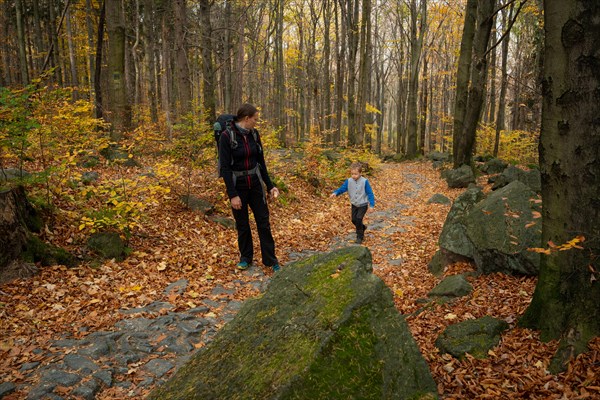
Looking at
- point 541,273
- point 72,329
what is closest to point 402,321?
point 541,273

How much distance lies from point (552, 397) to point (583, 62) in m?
2.38

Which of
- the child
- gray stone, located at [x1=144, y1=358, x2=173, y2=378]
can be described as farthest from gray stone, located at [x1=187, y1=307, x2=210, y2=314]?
the child

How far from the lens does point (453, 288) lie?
4578 mm

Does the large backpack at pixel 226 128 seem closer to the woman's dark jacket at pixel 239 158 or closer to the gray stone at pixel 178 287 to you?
the woman's dark jacket at pixel 239 158

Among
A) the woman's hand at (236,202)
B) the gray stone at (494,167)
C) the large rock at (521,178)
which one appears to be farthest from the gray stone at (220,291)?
the gray stone at (494,167)

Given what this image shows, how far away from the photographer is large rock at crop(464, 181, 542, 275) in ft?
15.0

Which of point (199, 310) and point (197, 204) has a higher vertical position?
point (197, 204)

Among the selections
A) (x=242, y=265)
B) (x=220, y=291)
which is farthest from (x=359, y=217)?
(x=220, y=291)

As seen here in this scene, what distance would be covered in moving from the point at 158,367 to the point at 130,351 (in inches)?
15.4

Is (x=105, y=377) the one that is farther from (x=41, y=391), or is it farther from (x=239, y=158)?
(x=239, y=158)

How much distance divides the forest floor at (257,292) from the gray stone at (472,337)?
0.27ft

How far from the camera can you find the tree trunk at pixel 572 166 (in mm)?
2656

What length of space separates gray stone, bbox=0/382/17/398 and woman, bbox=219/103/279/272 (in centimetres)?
301

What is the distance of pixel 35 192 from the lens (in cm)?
573
